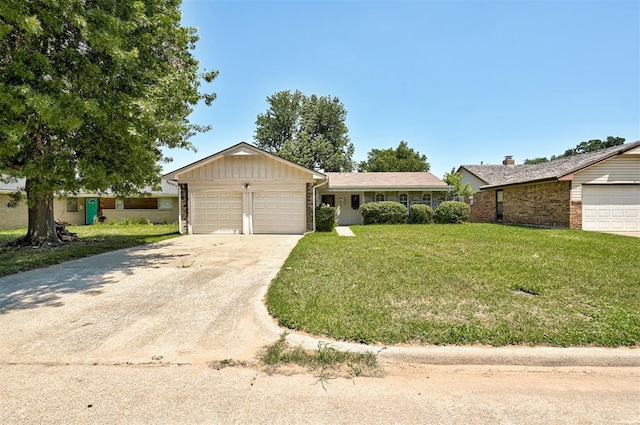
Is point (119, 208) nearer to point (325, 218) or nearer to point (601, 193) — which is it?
point (325, 218)

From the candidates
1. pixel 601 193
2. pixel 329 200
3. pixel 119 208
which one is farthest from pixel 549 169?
pixel 119 208

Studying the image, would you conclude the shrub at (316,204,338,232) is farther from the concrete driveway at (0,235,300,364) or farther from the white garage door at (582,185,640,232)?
the white garage door at (582,185,640,232)

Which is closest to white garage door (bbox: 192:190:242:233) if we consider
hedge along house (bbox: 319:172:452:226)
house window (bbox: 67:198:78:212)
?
hedge along house (bbox: 319:172:452:226)

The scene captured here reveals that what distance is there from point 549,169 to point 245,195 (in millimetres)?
16488

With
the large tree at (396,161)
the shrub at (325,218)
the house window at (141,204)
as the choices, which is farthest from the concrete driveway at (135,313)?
the large tree at (396,161)

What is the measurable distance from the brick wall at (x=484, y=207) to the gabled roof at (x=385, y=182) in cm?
423

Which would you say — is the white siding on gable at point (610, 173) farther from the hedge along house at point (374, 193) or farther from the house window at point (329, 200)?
the house window at point (329, 200)

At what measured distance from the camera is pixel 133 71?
7.20m

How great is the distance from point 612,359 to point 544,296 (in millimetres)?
1711

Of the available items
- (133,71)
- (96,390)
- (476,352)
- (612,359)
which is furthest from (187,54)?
(612,359)

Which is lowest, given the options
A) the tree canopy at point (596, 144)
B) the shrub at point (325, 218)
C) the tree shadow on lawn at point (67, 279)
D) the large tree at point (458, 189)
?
the tree shadow on lawn at point (67, 279)

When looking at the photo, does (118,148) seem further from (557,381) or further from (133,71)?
(557,381)

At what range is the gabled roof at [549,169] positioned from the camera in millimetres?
14477

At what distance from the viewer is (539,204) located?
16.9 metres
